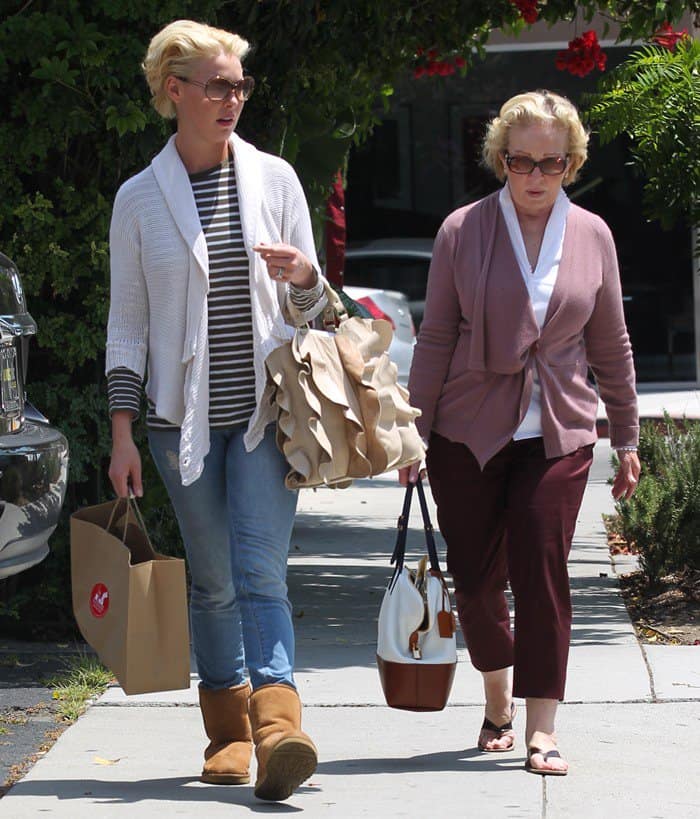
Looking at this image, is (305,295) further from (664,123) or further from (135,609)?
(664,123)

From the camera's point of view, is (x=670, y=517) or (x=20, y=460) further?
(x=670, y=517)

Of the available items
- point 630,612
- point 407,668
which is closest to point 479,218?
point 407,668

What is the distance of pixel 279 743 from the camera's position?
161 inches

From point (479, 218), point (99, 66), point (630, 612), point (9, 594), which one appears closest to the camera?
point (479, 218)

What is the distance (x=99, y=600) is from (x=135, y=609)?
0.17 m

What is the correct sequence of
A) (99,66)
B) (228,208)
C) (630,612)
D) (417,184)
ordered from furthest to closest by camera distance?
(417,184) < (630,612) < (99,66) < (228,208)

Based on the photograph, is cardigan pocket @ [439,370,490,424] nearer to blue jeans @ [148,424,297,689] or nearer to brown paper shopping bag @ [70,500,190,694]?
blue jeans @ [148,424,297,689]

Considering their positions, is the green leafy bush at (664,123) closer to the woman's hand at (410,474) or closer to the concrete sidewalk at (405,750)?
the concrete sidewalk at (405,750)

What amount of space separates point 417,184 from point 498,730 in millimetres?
13348

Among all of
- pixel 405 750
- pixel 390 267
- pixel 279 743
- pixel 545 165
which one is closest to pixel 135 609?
pixel 279 743

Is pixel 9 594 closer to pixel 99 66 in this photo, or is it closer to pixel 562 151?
pixel 99 66

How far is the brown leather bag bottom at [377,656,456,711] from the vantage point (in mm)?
4508

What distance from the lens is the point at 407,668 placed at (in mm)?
4504

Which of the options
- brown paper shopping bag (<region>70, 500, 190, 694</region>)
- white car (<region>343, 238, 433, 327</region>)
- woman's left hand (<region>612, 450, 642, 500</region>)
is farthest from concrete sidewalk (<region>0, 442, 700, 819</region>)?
white car (<region>343, 238, 433, 327</region>)
